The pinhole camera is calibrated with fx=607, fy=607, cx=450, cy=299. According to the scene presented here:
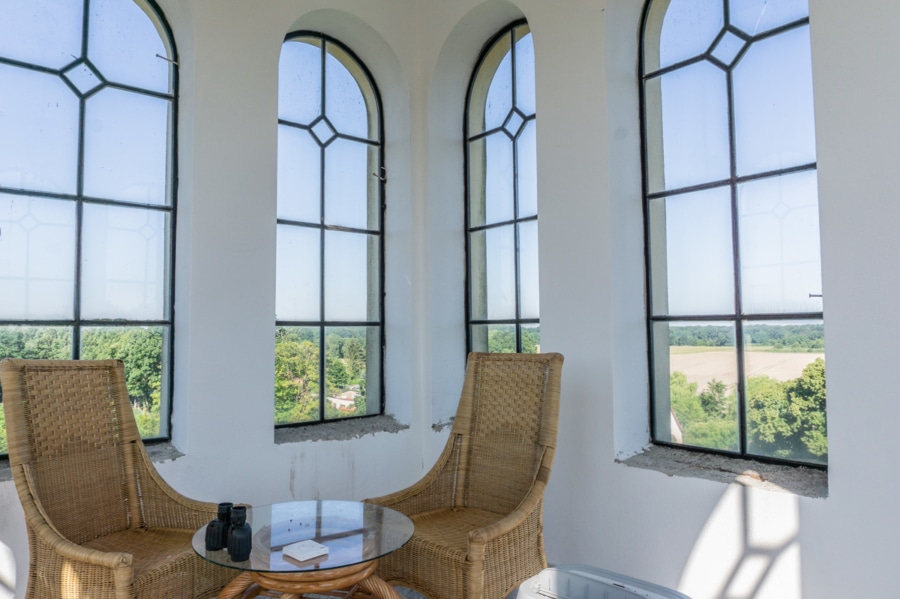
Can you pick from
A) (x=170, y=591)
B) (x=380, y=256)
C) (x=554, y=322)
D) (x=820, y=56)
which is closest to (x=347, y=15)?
(x=380, y=256)

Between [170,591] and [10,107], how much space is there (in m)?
2.07

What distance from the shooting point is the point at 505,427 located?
2602 mm

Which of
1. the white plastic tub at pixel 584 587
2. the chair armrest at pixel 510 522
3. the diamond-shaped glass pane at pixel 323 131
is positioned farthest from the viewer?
the diamond-shaped glass pane at pixel 323 131

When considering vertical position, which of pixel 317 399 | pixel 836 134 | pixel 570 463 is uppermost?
pixel 836 134

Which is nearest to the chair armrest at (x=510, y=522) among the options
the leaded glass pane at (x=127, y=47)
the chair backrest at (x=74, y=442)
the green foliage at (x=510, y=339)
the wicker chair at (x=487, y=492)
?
the wicker chair at (x=487, y=492)

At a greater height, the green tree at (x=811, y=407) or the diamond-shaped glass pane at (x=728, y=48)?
the diamond-shaped glass pane at (x=728, y=48)

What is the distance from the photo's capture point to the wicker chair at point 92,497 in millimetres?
1835

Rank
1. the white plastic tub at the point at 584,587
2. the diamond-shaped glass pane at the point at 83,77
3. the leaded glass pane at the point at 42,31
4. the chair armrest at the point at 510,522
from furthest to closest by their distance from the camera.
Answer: the diamond-shaped glass pane at the point at 83,77 < the leaded glass pane at the point at 42,31 < the chair armrest at the point at 510,522 < the white plastic tub at the point at 584,587

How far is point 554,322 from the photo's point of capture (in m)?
2.81

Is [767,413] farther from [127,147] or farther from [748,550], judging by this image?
[127,147]

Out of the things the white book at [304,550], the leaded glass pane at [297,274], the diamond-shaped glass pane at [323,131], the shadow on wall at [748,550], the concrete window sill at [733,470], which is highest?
the diamond-shaped glass pane at [323,131]

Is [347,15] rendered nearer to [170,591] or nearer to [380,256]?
[380,256]

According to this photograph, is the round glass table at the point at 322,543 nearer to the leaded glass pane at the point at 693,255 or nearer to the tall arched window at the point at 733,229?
the tall arched window at the point at 733,229

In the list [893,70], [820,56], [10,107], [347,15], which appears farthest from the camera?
[347,15]
